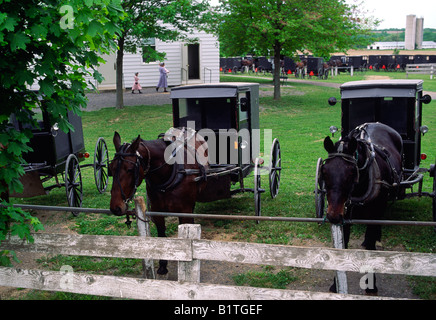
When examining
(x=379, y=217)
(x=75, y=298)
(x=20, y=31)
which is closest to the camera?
(x=20, y=31)

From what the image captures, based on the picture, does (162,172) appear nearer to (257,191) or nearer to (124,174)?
(124,174)

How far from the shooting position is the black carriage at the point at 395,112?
8.30 meters

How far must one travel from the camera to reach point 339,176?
5.49 m

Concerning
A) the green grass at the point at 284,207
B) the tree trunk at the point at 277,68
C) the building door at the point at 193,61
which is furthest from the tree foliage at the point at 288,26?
the building door at the point at 193,61

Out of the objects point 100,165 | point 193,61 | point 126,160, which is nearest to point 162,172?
point 126,160

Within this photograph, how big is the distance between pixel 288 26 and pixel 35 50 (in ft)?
61.7

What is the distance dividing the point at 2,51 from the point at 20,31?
1.39ft

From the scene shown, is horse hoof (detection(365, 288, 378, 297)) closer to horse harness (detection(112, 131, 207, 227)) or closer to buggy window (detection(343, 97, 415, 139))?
horse harness (detection(112, 131, 207, 227))

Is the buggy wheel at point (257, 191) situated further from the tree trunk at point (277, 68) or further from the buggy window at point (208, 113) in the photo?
the tree trunk at point (277, 68)

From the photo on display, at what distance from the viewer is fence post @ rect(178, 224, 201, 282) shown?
4988 mm
